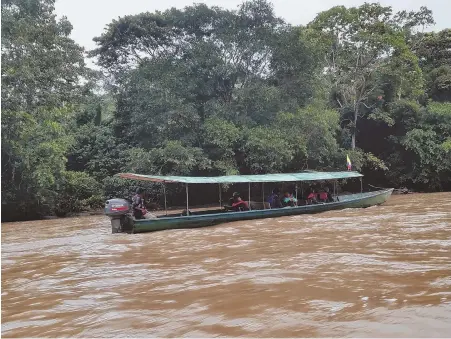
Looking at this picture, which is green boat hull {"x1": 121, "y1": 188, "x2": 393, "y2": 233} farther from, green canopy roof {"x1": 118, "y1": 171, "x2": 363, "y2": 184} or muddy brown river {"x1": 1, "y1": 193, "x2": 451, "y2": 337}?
muddy brown river {"x1": 1, "y1": 193, "x2": 451, "y2": 337}

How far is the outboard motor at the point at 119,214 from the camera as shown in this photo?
9.55 m

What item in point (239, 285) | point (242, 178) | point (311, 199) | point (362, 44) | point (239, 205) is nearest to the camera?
point (239, 285)

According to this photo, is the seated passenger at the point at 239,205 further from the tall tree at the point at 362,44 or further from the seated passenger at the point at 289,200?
the tall tree at the point at 362,44

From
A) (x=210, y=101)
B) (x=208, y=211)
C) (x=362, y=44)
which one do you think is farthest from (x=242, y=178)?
(x=362, y=44)

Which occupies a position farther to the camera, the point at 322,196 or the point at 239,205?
the point at 322,196

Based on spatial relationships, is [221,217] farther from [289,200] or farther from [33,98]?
[33,98]

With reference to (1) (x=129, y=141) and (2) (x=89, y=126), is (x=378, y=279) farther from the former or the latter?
(2) (x=89, y=126)

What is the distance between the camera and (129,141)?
19562 millimetres

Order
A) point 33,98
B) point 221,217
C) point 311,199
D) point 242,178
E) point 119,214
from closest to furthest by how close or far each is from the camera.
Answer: point 119,214 < point 221,217 < point 242,178 < point 311,199 < point 33,98

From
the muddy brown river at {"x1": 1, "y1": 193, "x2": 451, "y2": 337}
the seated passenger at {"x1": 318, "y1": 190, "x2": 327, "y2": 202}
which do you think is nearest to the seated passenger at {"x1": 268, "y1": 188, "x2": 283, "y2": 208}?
the seated passenger at {"x1": 318, "y1": 190, "x2": 327, "y2": 202}

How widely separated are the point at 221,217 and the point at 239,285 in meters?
6.26

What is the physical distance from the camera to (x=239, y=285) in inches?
184

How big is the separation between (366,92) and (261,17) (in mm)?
6549

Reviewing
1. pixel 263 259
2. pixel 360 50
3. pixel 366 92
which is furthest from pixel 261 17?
pixel 263 259
